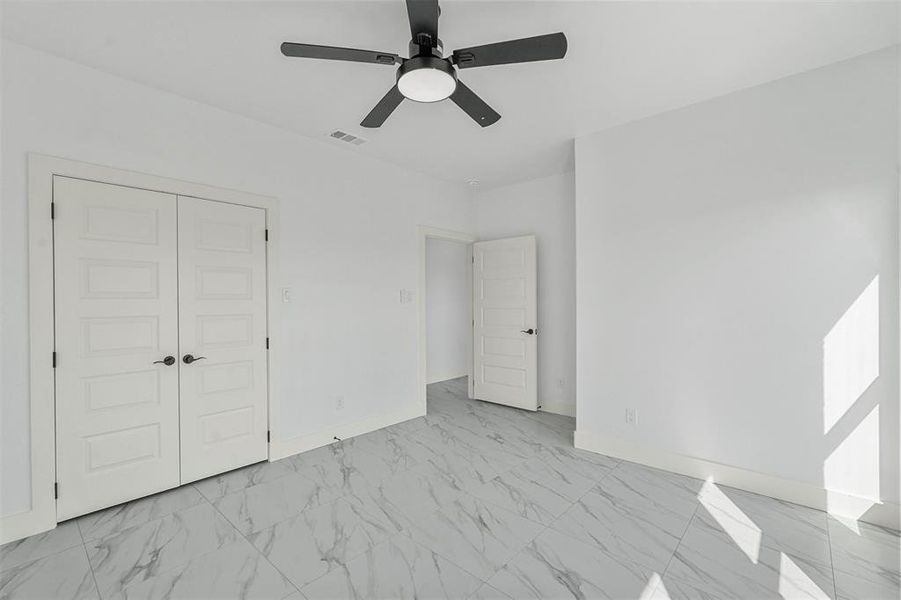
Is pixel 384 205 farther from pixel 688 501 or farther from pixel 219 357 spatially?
pixel 688 501

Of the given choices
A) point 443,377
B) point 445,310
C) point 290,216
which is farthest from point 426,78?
point 443,377

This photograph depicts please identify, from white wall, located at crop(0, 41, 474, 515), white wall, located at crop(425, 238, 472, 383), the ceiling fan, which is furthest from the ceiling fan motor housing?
white wall, located at crop(425, 238, 472, 383)

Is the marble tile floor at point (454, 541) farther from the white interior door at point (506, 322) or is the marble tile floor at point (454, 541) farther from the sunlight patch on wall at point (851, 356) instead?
the white interior door at point (506, 322)

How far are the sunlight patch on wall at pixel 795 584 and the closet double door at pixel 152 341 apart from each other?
3.51 m

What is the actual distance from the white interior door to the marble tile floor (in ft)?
5.53

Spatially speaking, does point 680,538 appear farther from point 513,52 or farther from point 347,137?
point 347,137

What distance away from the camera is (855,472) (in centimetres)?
250

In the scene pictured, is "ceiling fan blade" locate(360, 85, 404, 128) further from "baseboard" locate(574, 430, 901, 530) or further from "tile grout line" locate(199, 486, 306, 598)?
"baseboard" locate(574, 430, 901, 530)

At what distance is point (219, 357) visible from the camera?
10.3ft

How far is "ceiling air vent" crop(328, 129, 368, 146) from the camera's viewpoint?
11.7ft

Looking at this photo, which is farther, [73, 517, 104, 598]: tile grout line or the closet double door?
the closet double door

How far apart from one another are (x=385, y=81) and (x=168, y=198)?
177 centimetres

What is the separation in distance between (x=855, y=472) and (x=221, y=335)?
176 inches

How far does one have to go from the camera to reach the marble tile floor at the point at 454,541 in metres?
1.94
